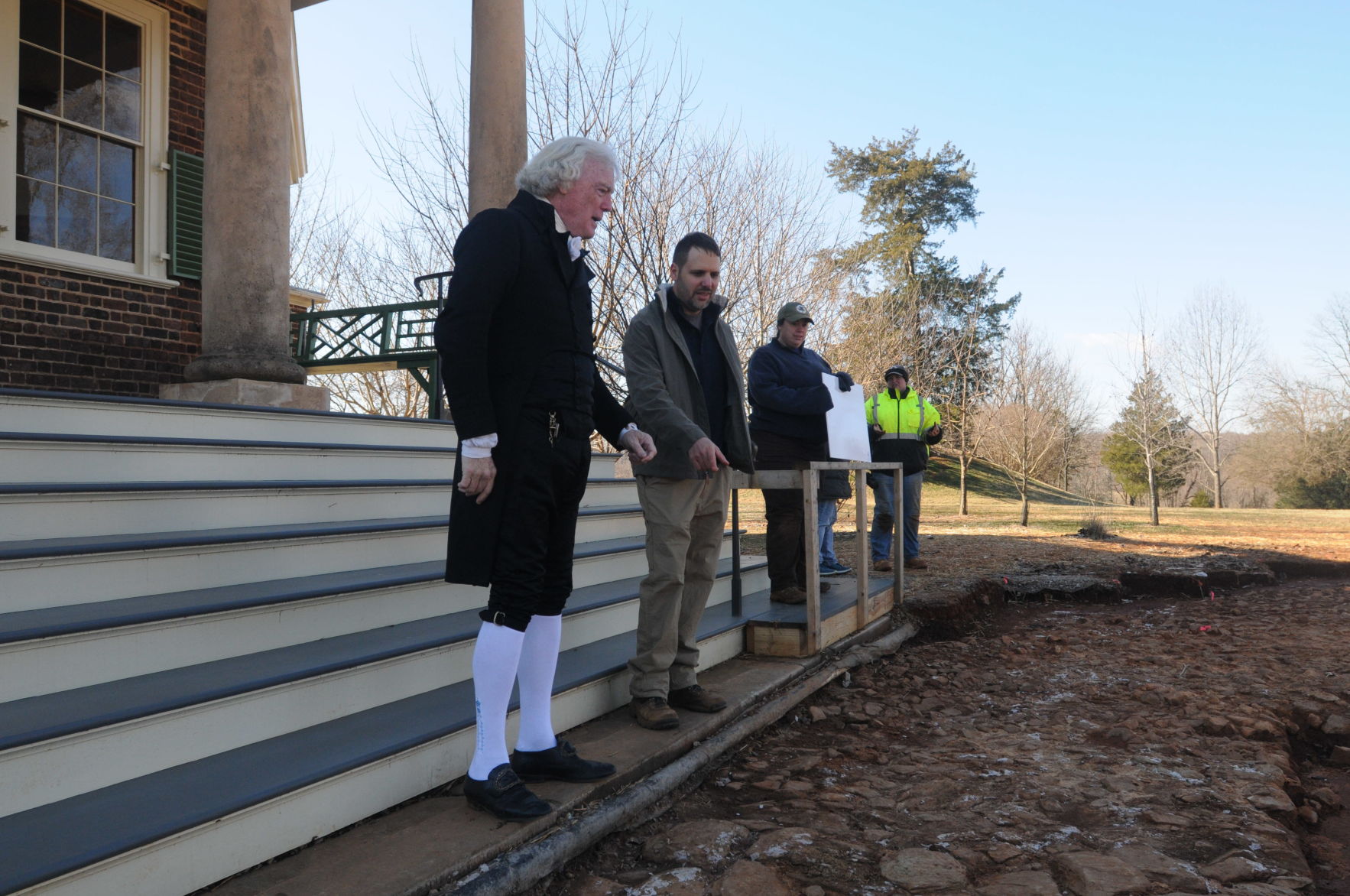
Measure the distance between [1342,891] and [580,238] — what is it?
9.87 ft

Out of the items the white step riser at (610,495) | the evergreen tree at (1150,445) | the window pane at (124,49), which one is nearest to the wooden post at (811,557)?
the white step riser at (610,495)

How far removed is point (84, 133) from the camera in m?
6.67

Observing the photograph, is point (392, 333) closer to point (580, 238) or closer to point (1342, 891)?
point (580, 238)

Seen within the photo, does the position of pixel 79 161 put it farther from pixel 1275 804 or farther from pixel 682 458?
pixel 1275 804

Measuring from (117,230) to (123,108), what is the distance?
933 millimetres

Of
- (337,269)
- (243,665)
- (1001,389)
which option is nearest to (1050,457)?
(1001,389)

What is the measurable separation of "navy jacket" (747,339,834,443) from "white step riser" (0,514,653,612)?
2.28 m

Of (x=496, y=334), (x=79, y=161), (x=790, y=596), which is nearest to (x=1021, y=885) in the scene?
(x=496, y=334)

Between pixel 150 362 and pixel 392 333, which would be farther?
pixel 392 333

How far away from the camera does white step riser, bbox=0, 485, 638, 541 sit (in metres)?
3.02

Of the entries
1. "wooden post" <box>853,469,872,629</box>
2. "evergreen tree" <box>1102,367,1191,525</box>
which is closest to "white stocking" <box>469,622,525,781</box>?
"wooden post" <box>853,469,872,629</box>

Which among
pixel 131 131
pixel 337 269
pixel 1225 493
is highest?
pixel 337 269

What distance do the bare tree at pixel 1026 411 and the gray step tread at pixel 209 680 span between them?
1987cm

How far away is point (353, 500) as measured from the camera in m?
4.18
